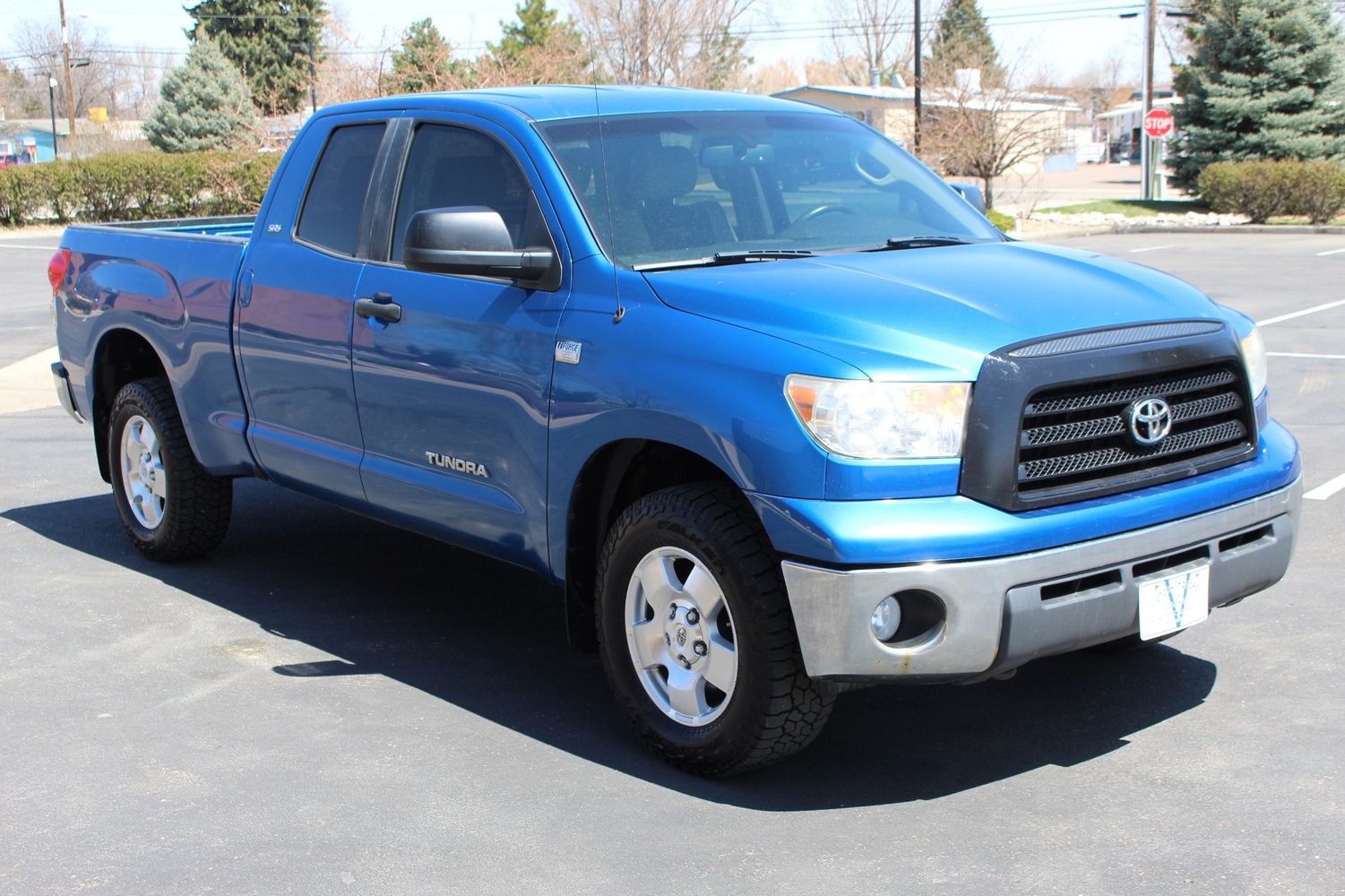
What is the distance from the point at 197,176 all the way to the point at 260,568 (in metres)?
34.6

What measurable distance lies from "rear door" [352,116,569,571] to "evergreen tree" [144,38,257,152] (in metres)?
45.7

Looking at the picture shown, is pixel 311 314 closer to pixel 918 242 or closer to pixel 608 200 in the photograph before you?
pixel 608 200

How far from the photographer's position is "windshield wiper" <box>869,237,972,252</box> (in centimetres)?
501

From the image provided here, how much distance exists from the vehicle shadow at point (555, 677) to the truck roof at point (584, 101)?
197cm

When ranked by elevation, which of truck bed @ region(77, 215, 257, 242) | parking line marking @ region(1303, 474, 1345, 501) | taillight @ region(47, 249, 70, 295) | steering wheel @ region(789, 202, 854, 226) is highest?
steering wheel @ region(789, 202, 854, 226)

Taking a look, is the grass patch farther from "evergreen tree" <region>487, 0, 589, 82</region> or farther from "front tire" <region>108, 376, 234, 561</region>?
"front tire" <region>108, 376, 234, 561</region>

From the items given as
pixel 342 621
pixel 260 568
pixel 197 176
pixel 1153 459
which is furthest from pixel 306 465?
pixel 197 176

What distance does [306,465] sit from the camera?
19.2ft

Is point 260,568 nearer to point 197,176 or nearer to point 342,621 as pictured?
point 342,621

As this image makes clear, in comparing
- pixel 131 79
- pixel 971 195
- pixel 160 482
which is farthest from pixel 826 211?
pixel 131 79

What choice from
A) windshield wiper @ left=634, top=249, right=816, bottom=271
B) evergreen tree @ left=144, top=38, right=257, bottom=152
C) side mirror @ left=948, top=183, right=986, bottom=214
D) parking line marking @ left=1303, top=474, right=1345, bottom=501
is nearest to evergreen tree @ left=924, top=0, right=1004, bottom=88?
evergreen tree @ left=144, top=38, right=257, bottom=152

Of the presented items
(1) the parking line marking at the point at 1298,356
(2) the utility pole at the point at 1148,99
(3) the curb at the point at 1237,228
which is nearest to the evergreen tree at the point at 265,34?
(2) the utility pole at the point at 1148,99

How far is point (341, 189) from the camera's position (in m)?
5.79

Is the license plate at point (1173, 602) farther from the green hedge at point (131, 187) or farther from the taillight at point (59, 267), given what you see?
the green hedge at point (131, 187)
